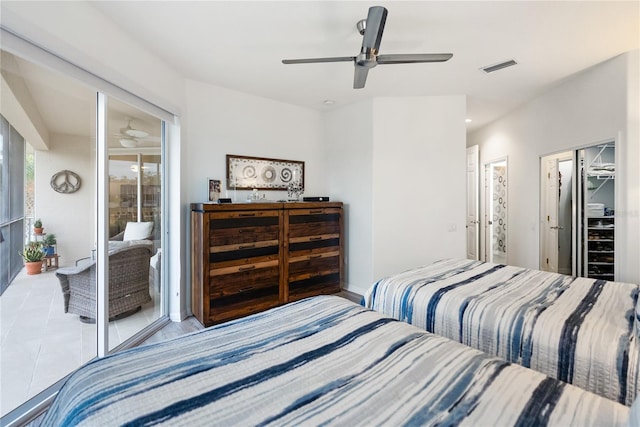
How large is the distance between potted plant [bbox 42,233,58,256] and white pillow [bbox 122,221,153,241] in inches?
20.1

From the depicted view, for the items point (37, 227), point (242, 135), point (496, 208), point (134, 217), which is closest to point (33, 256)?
point (37, 227)

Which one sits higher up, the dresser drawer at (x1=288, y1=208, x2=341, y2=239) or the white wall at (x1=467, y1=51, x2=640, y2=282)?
the white wall at (x1=467, y1=51, x2=640, y2=282)

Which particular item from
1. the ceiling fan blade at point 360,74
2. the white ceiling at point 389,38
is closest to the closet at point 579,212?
the white ceiling at point 389,38

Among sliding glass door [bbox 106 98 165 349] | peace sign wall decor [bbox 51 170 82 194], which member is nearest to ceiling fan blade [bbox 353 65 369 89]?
sliding glass door [bbox 106 98 165 349]

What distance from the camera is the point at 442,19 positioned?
2.13 meters

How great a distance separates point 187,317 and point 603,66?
504 centimetres

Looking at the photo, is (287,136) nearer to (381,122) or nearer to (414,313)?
(381,122)

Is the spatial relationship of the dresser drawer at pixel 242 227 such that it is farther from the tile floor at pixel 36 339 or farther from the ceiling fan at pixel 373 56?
the ceiling fan at pixel 373 56

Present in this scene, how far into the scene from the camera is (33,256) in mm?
2066

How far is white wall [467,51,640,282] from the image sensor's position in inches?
106

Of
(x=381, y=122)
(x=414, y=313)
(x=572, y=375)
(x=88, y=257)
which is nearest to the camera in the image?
(x=572, y=375)

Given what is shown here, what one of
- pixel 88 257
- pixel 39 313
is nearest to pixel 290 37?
pixel 88 257

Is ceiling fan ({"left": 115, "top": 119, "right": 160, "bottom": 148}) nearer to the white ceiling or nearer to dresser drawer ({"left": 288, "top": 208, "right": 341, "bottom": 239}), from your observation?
the white ceiling

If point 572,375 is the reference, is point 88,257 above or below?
above
